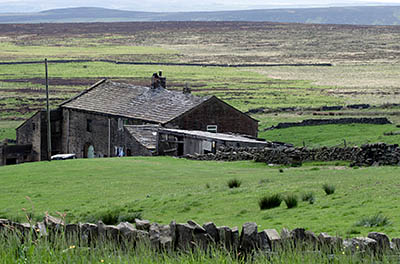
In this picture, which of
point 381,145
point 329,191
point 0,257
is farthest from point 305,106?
point 0,257

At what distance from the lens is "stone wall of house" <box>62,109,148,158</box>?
56.5 m

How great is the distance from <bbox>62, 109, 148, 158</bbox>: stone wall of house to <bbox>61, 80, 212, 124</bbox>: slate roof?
1.96 feet

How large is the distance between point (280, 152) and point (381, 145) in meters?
6.17

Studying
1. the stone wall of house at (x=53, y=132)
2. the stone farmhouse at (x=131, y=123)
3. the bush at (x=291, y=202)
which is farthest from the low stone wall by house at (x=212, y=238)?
the stone wall of house at (x=53, y=132)

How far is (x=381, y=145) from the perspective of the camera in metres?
30.2

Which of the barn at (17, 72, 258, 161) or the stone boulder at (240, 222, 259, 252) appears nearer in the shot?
the stone boulder at (240, 222, 259, 252)

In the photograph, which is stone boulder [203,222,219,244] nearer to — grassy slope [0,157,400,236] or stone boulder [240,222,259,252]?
stone boulder [240,222,259,252]

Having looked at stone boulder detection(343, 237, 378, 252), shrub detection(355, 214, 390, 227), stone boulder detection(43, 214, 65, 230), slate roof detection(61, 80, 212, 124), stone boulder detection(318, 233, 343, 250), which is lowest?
slate roof detection(61, 80, 212, 124)

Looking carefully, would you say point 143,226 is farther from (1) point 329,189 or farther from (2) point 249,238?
(1) point 329,189

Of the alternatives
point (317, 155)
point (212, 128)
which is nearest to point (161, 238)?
point (317, 155)

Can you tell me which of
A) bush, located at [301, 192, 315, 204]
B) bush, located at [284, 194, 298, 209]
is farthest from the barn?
bush, located at [284, 194, 298, 209]

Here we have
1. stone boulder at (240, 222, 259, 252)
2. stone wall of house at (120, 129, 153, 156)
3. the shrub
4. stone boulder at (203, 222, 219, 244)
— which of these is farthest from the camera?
stone wall of house at (120, 129, 153, 156)

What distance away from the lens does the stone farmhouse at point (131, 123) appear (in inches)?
1992

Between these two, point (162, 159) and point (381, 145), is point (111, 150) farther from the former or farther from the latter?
point (381, 145)
